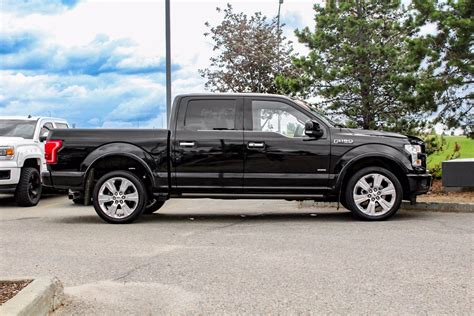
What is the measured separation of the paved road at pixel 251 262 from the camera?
14.8 feet

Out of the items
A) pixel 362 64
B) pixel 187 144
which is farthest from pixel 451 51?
pixel 187 144

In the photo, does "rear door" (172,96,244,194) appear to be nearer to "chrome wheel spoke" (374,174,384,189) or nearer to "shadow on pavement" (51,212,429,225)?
"shadow on pavement" (51,212,429,225)

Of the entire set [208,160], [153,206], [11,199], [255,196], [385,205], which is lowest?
[11,199]

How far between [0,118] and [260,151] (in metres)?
7.99

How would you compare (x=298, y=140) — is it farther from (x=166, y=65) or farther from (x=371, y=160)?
(x=166, y=65)

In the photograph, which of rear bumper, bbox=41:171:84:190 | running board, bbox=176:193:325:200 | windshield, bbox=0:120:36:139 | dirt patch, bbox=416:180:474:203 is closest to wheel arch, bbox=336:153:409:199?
running board, bbox=176:193:325:200

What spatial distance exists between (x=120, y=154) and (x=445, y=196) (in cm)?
721

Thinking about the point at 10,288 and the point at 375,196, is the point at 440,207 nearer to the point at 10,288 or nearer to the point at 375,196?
the point at 375,196

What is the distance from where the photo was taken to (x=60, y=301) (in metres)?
4.48

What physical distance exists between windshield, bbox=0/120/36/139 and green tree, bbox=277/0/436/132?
6552 millimetres

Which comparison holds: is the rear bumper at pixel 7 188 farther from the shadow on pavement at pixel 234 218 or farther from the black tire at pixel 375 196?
the black tire at pixel 375 196

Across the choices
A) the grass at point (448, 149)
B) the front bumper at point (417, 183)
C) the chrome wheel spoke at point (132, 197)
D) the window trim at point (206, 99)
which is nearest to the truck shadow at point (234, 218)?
the chrome wheel spoke at point (132, 197)

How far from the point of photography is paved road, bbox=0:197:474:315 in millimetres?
4512

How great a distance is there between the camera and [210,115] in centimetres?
935
